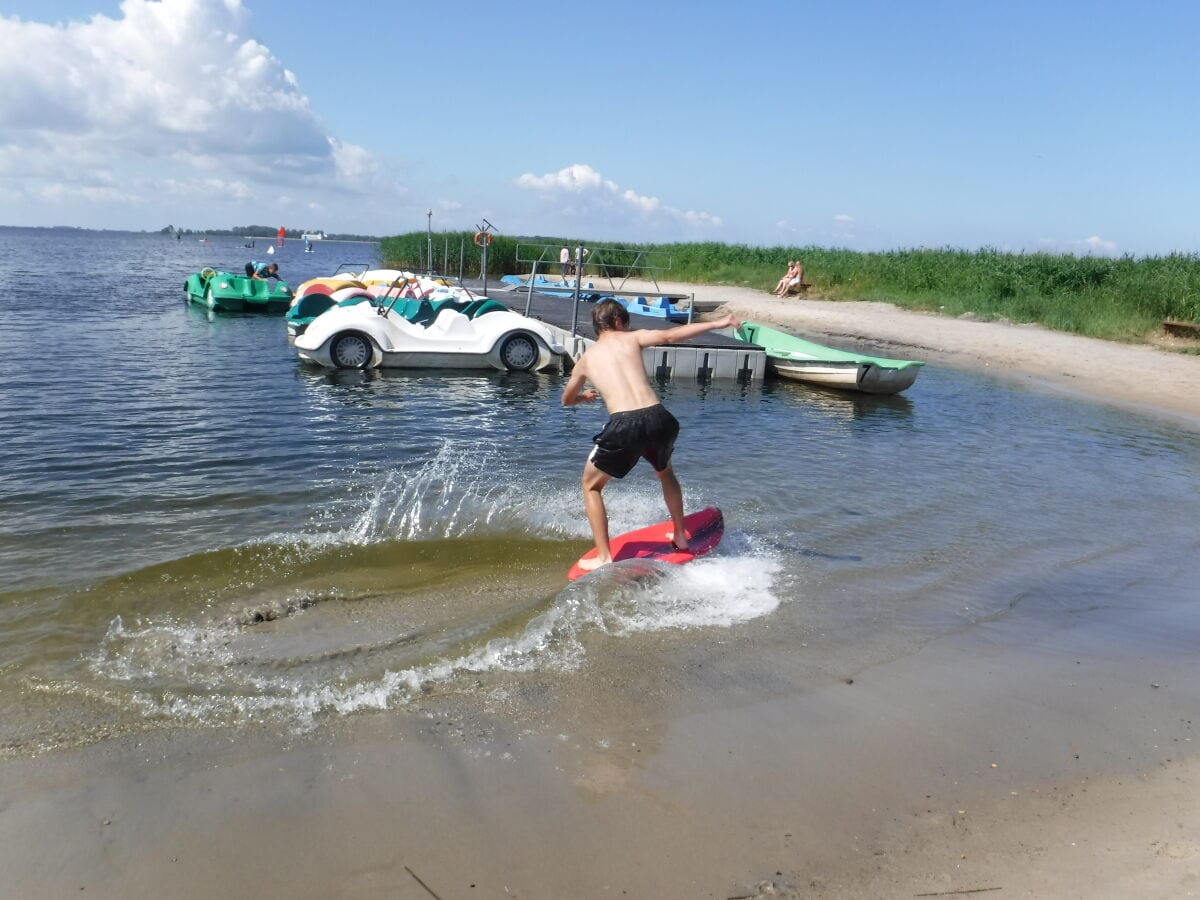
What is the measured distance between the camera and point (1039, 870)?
10.7 ft

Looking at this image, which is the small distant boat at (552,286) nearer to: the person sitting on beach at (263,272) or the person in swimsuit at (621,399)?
the person sitting on beach at (263,272)

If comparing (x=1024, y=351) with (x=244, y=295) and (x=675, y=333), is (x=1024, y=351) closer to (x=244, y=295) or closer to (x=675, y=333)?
(x=675, y=333)

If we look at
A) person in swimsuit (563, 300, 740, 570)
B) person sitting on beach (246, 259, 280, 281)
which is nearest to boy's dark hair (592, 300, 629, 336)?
person in swimsuit (563, 300, 740, 570)

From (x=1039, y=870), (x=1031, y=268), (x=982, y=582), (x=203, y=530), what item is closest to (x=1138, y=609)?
(x=982, y=582)

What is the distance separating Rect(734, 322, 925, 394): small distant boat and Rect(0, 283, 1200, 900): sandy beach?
11.2m

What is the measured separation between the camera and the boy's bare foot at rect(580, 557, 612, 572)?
20.7ft

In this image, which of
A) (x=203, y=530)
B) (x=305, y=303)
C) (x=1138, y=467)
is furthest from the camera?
(x=305, y=303)

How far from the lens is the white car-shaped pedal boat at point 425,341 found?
16.3 m

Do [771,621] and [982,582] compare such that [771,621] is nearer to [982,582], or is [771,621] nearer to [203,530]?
[982,582]

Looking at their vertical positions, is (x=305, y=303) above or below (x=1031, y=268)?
A: below

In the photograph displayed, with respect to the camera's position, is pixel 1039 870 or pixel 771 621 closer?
pixel 1039 870

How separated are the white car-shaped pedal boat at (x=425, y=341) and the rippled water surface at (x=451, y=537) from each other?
1498 millimetres

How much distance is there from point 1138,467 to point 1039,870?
966 cm

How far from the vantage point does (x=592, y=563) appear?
6.35 metres
